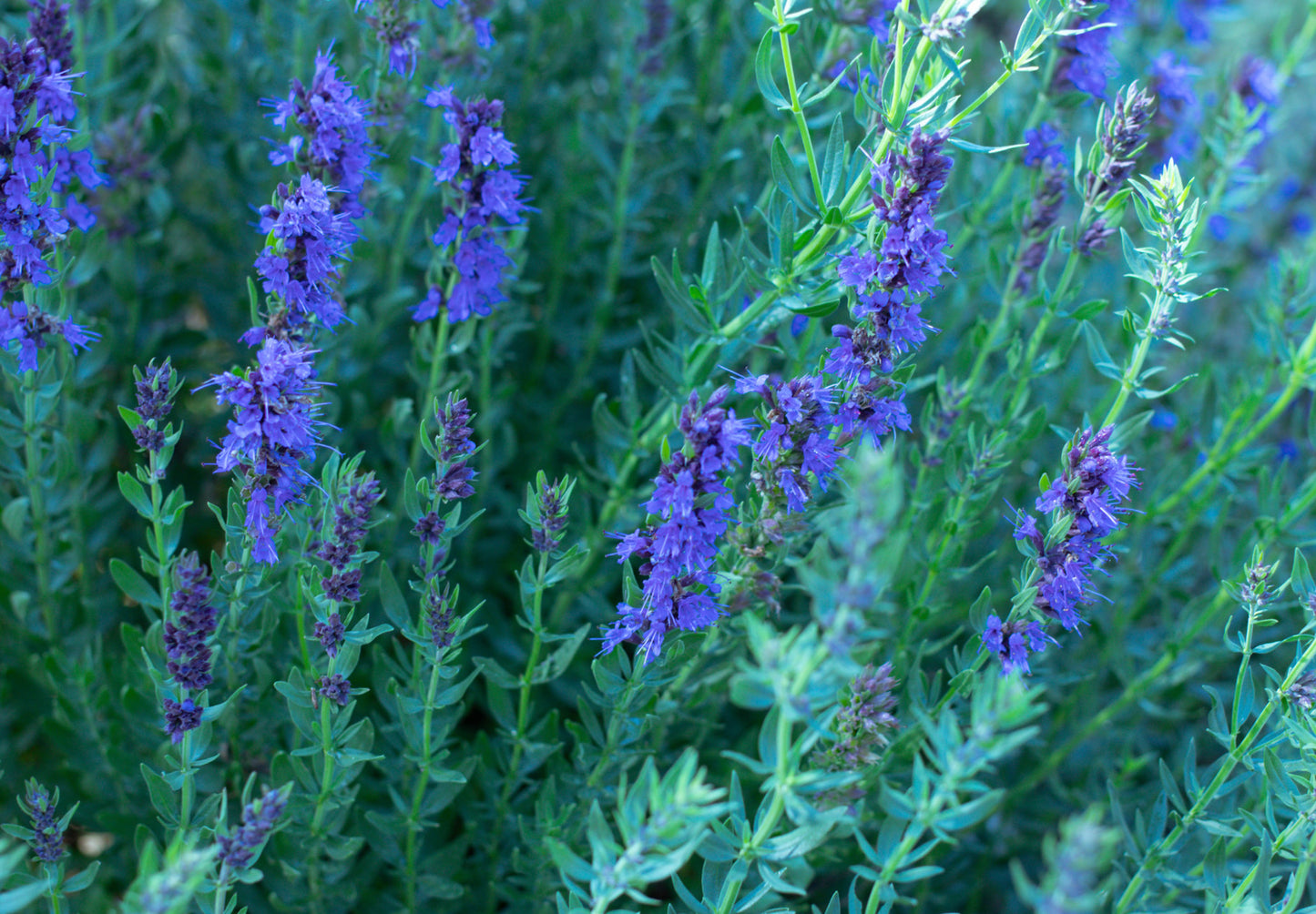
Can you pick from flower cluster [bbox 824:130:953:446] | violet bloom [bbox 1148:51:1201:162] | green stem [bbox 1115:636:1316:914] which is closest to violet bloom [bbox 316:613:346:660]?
flower cluster [bbox 824:130:953:446]

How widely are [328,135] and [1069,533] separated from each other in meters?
2.10

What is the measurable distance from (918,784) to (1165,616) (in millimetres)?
2023

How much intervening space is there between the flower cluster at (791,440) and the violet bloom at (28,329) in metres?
1.76

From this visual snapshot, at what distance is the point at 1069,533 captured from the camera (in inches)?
102

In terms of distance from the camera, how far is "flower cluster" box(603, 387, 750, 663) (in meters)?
2.33

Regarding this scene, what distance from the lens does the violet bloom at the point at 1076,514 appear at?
253 centimetres

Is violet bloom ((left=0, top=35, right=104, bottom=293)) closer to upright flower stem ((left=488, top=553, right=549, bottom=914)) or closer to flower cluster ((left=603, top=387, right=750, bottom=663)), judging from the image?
upright flower stem ((left=488, top=553, right=549, bottom=914))

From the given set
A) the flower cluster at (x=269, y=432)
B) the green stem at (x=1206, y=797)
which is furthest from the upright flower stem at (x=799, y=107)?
the green stem at (x=1206, y=797)

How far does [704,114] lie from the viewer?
4582 millimetres

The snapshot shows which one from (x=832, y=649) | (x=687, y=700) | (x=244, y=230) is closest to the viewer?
(x=832, y=649)

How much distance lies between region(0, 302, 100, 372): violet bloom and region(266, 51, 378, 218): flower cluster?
27.4 inches

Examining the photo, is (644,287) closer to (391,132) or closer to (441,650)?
(391,132)

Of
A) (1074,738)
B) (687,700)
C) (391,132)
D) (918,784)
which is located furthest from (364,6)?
(1074,738)

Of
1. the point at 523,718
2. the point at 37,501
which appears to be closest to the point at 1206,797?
the point at 523,718
